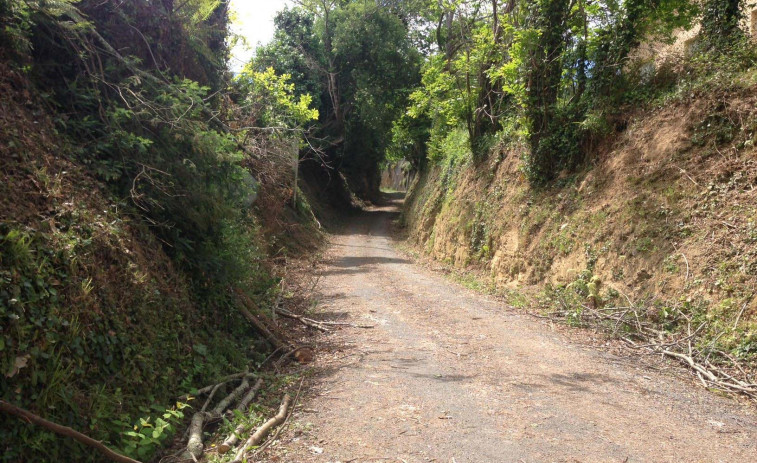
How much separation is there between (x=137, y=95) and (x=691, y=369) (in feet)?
25.4

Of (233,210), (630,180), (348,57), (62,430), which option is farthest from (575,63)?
(348,57)

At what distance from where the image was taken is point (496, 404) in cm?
511

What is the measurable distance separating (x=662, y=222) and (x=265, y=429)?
7182mm

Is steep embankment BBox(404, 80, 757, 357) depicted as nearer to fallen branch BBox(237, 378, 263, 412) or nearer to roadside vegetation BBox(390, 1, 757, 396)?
roadside vegetation BBox(390, 1, 757, 396)

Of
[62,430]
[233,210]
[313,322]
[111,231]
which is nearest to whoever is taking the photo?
[62,430]

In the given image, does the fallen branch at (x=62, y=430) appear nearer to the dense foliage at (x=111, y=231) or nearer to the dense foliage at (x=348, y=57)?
the dense foliage at (x=111, y=231)

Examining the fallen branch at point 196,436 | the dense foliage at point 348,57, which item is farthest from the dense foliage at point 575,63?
the dense foliage at point 348,57

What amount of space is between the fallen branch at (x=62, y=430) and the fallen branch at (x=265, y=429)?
807 mm

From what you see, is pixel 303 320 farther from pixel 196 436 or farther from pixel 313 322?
pixel 196 436

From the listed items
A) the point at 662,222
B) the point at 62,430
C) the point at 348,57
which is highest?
the point at 348,57

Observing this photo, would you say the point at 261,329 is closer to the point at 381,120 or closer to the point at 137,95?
the point at 137,95

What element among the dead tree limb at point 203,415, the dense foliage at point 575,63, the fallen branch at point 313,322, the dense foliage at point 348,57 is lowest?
the fallen branch at point 313,322

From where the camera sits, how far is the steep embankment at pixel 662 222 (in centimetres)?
703

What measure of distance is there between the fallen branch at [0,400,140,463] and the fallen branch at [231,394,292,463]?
807 mm
